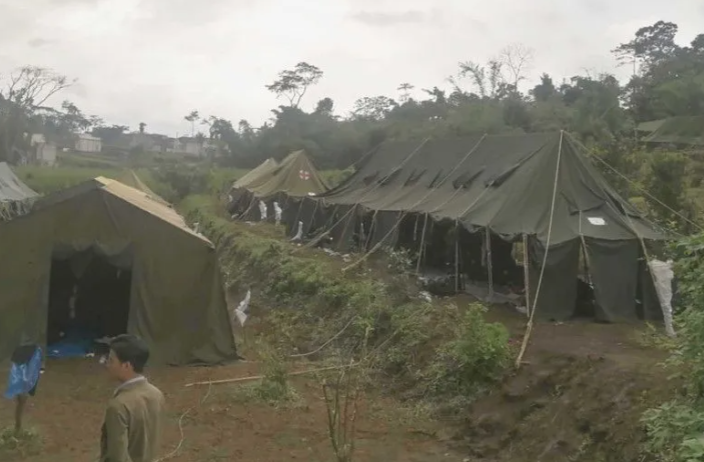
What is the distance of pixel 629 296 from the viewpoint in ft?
41.5

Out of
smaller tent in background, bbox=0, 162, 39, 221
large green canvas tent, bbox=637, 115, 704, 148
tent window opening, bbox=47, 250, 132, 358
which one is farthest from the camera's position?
large green canvas tent, bbox=637, 115, 704, 148

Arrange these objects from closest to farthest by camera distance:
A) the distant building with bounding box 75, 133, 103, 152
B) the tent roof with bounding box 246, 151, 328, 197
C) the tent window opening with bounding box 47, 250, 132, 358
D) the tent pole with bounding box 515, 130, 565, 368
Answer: the tent pole with bounding box 515, 130, 565, 368 → the tent window opening with bounding box 47, 250, 132, 358 → the tent roof with bounding box 246, 151, 328, 197 → the distant building with bounding box 75, 133, 103, 152

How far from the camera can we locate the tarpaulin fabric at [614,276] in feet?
41.0

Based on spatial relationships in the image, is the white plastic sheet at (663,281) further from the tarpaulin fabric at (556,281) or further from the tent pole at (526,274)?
the tent pole at (526,274)

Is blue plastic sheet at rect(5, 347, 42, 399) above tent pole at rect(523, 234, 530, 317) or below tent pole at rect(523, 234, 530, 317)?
below

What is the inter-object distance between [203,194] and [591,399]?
41.4 meters

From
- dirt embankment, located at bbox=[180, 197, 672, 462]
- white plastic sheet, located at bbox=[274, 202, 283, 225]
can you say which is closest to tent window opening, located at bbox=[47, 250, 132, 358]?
dirt embankment, located at bbox=[180, 197, 672, 462]

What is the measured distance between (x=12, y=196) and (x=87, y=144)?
73.5m

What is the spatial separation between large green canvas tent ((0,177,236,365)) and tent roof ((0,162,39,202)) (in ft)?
55.4

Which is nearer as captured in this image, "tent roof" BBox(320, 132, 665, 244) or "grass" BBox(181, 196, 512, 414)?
"grass" BBox(181, 196, 512, 414)

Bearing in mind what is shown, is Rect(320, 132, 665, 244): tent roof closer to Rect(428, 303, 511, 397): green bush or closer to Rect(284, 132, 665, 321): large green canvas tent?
Rect(284, 132, 665, 321): large green canvas tent

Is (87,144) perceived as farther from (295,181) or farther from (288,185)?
(288,185)

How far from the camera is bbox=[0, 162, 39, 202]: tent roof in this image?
27.1 meters

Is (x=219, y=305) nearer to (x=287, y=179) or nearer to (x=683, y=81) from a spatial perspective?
(x=287, y=179)
